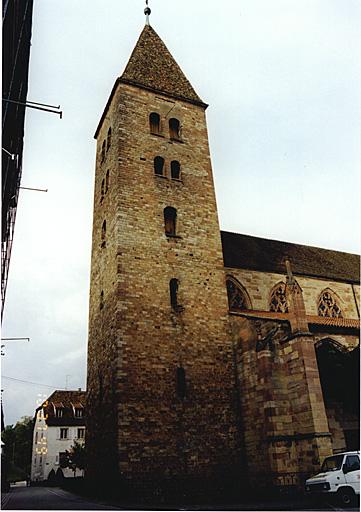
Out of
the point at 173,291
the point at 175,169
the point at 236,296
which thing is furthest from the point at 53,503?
the point at 175,169

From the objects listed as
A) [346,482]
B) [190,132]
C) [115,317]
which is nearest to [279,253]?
[190,132]

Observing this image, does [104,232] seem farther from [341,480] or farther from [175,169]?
[341,480]

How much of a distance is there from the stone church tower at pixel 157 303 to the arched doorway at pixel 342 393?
3655 millimetres

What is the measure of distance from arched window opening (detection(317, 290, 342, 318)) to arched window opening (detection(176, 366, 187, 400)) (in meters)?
10.6

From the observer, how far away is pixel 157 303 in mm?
17172

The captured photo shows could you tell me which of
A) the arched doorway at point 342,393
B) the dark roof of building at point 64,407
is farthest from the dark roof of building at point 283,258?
the dark roof of building at point 64,407

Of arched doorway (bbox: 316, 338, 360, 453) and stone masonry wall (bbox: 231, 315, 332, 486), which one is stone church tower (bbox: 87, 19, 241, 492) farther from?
arched doorway (bbox: 316, 338, 360, 453)

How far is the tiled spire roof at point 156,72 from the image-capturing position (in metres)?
23.1

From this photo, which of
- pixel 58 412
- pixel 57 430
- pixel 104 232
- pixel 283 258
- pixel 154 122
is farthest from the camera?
pixel 58 412

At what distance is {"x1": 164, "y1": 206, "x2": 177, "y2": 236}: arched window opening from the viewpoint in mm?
19645

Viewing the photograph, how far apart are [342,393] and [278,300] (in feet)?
21.7

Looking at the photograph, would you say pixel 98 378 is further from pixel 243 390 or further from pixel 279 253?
pixel 279 253

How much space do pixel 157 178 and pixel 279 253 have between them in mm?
9984

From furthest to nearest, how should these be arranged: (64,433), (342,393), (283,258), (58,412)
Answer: (58,412), (64,433), (283,258), (342,393)
